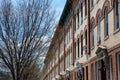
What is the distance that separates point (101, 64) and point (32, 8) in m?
6.26

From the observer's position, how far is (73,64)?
134 ft

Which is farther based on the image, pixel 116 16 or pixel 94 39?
pixel 94 39

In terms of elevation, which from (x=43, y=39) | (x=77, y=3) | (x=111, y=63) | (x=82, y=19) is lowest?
(x=111, y=63)

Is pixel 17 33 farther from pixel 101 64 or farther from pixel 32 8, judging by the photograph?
pixel 101 64

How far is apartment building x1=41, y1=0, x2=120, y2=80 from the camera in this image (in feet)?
72.8

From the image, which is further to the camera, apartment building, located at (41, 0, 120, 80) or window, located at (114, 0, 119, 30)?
apartment building, located at (41, 0, 120, 80)

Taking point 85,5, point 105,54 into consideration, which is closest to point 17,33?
point 105,54

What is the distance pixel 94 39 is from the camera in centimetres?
2844

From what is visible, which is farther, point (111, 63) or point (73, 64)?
point (73, 64)

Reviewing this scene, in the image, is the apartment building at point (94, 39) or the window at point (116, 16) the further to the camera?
the apartment building at point (94, 39)

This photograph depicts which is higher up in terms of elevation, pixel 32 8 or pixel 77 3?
pixel 77 3

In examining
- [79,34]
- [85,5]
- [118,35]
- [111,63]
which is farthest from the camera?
[79,34]

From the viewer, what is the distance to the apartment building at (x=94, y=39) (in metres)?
22.2

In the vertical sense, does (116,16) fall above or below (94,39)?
below
